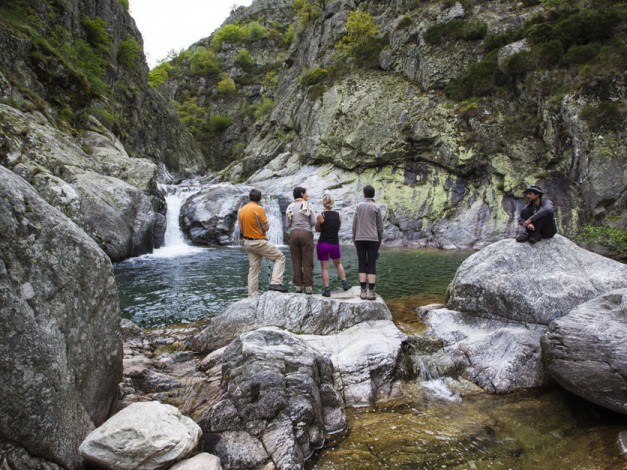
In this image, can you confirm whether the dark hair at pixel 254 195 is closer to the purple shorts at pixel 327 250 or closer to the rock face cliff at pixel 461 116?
the purple shorts at pixel 327 250

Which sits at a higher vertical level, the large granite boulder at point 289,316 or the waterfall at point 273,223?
the waterfall at point 273,223

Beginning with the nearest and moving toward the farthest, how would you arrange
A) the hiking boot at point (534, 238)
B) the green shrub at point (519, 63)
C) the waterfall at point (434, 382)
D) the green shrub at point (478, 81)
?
1. the waterfall at point (434, 382)
2. the hiking boot at point (534, 238)
3. the green shrub at point (519, 63)
4. the green shrub at point (478, 81)

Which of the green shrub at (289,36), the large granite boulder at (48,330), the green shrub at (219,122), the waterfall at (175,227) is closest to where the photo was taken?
the large granite boulder at (48,330)

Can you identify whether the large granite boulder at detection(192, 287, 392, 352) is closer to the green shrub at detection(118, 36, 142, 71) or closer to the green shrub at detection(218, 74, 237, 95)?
the green shrub at detection(118, 36, 142, 71)

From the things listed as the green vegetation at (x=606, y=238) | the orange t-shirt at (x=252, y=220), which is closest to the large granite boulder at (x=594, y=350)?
the orange t-shirt at (x=252, y=220)

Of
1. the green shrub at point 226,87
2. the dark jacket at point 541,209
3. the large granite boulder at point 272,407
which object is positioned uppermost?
the green shrub at point 226,87

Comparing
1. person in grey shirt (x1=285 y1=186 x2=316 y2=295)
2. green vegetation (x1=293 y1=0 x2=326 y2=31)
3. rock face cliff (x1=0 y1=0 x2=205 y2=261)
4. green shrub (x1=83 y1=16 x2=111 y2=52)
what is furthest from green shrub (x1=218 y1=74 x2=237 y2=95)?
person in grey shirt (x1=285 y1=186 x2=316 y2=295)

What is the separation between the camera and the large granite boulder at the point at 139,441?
3.57 metres

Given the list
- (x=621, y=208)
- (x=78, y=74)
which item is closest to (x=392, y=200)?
(x=621, y=208)

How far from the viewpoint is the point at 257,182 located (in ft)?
129

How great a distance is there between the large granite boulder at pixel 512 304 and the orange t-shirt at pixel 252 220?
4825 mm

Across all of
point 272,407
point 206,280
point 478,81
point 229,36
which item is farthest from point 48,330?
point 229,36

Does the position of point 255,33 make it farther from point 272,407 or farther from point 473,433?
point 473,433

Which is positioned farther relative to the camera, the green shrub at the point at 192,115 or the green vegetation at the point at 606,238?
the green shrub at the point at 192,115
